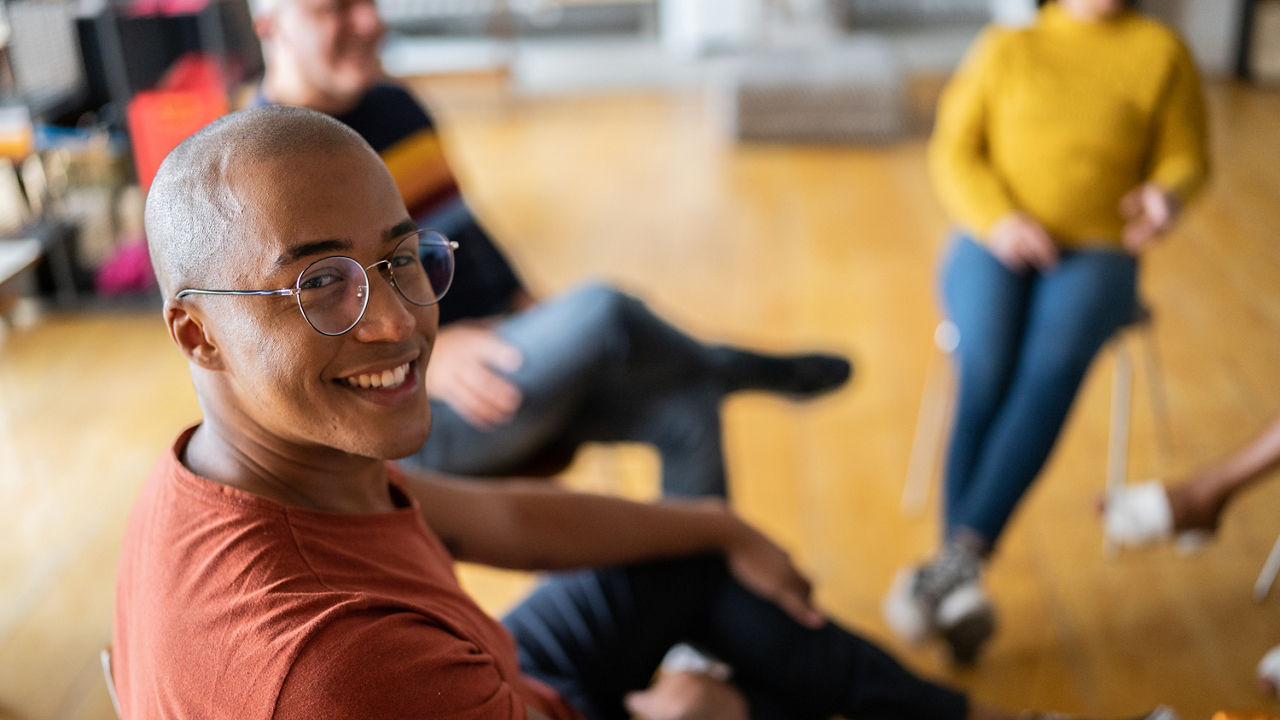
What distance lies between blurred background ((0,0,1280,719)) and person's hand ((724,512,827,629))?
0.70 metres

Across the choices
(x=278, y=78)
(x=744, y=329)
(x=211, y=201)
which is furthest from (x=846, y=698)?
(x=744, y=329)

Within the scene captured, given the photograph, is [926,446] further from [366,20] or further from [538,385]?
[366,20]

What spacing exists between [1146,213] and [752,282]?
61.3 inches

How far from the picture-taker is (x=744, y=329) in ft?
10.4

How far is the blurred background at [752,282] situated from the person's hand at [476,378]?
0.62m

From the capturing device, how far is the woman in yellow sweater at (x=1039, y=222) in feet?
6.40

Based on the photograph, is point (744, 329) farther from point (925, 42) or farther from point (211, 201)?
point (925, 42)

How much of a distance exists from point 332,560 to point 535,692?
311 millimetres

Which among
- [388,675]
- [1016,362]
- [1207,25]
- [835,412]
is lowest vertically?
[835,412]

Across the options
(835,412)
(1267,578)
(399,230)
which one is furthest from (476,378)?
(1267,578)

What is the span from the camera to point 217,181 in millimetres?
891

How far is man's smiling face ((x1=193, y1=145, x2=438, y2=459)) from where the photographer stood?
2.89 feet

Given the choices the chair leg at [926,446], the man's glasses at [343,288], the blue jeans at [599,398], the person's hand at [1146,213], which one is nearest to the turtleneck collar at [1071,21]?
the person's hand at [1146,213]

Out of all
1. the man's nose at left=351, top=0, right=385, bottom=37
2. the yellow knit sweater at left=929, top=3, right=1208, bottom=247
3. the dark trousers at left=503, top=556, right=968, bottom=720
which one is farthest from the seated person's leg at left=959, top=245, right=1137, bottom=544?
the man's nose at left=351, top=0, right=385, bottom=37
